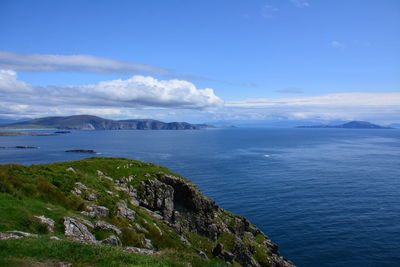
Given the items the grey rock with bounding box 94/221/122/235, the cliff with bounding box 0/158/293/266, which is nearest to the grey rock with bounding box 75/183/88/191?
the cliff with bounding box 0/158/293/266

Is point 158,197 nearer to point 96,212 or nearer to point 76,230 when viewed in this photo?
point 96,212

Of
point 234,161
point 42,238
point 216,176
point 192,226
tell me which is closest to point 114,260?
point 42,238

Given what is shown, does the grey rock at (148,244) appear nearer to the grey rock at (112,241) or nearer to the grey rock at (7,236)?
the grey rock at (112,241)

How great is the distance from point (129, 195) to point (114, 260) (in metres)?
28.1

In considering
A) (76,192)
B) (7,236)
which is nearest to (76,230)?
(7,236)

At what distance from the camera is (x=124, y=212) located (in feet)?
110

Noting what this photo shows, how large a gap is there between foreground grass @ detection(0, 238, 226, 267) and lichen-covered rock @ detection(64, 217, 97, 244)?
4.28m

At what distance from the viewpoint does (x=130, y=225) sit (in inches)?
1223

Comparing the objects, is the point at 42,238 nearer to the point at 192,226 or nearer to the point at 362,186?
the point at 192,226

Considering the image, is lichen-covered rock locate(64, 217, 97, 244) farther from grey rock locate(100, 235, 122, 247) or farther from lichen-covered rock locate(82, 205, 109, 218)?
lichen-covered rock locate(82, 205, 109, 218)

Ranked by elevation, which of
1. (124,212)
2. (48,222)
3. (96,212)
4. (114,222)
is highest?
(48,222)

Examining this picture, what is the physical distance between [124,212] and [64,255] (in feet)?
56.4

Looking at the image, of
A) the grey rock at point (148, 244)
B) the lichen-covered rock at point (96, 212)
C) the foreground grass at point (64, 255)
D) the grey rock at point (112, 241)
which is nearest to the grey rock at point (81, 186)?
the lichen-covered rock at point (96, 212)

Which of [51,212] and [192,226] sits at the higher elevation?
[51,212]
